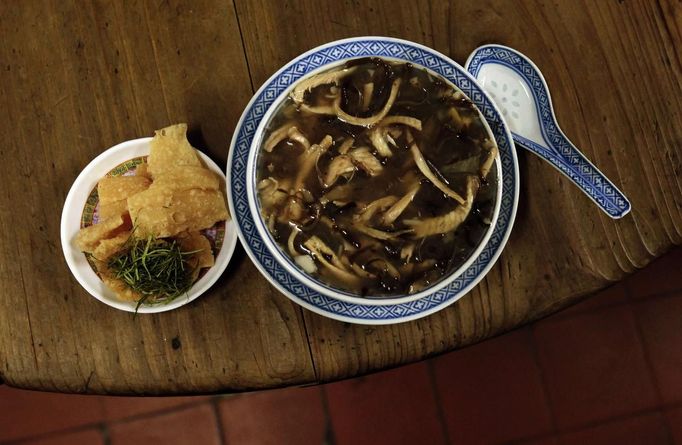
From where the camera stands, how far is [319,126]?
4.67 feet

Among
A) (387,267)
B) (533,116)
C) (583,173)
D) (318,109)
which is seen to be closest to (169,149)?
(318,109)

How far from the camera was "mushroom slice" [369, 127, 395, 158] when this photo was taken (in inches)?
55.6

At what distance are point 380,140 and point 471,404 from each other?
1412 mm

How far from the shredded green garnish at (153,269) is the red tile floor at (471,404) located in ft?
3.20

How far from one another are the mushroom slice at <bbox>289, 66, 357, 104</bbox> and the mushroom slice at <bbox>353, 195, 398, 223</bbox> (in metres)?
0.30

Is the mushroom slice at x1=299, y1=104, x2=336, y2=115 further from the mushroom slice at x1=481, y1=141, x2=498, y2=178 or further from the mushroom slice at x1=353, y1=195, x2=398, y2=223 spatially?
the mushroom slice at x1=481, y1=141, x2=498, y2=178

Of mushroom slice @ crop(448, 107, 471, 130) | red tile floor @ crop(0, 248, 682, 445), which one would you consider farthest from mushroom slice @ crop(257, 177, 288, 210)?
red tile floor @ crop(0, 248, 682, 445)

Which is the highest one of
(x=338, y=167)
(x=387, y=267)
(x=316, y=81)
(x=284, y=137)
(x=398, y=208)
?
(x=316, y=81)

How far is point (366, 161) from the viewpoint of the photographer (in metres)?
1.41

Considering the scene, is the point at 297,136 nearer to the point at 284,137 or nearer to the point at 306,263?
the point at 284,137

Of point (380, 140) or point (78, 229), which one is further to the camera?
point (78, 229)

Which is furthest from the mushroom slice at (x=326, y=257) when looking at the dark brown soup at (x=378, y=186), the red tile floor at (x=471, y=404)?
the red tile floor at (x=471, y=404)

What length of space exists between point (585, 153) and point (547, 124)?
5.3 inches

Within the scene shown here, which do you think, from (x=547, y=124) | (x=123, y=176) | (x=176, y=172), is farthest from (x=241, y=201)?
(x=547, y=124)
